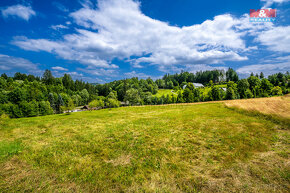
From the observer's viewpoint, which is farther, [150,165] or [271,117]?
[271,117]

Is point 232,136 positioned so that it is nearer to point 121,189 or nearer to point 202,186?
point 202,186

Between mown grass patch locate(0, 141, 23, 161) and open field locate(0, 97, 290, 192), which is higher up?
mown grass patch locate(0, 141, 23, 161)

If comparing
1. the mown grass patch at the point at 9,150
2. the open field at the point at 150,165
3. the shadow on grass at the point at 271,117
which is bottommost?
the open field at the point at 150,165

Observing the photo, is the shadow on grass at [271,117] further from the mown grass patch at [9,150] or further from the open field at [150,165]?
the mown grass patch at [9,150]

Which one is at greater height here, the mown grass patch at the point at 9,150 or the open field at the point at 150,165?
the mown grass patch at the point at 9,150

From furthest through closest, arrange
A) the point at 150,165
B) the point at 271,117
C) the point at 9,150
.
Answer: the point at 271,117
the point at 9,150
the point at 150,165

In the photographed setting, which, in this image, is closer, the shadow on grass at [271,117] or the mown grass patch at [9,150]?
the mown grass patch at [9,150]

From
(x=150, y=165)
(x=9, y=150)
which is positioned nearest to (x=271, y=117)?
(x=150, y=165)

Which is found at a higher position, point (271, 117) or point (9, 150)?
point (271, 117)

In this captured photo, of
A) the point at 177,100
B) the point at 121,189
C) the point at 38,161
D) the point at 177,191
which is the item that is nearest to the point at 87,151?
the point at 38,161

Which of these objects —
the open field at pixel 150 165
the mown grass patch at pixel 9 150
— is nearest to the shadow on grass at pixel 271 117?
the open field at pixel 150 165

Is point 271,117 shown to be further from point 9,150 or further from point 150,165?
point 9,150

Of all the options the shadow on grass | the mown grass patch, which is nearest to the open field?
the mown grass patch

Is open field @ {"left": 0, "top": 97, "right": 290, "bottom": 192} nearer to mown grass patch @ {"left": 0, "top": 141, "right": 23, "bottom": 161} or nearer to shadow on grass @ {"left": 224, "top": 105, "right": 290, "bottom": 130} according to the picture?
mown grass patch @ {"left": 0, "top": 141, "right": 23, "bottom": 161}
